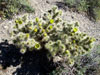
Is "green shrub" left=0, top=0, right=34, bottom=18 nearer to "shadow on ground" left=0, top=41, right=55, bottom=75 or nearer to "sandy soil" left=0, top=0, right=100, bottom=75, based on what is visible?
"sandy soil" left=0, top=0, right=100, bottom=75

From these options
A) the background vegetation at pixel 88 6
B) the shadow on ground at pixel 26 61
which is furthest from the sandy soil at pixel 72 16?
the shadow on ground at pixel 26 61

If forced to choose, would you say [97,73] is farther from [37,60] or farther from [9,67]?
[9,67]

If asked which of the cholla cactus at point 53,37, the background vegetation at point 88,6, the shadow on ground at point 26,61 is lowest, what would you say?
the shadow on ground at point 26,61

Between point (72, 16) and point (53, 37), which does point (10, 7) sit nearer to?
point (53, 37)

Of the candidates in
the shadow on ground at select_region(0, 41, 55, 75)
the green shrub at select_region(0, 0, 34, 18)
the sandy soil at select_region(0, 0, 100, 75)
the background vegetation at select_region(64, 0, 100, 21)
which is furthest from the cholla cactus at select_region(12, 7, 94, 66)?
the background vegetation at select_region(64, 0, 100, 21)

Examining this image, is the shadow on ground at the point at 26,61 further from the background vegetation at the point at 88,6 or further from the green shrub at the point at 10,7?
the background vegetation at the point at 88,6

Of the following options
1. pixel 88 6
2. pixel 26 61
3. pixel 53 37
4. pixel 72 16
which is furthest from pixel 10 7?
pixel 88 6

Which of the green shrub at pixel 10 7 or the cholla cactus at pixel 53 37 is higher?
the green shrub at pixel 10 7

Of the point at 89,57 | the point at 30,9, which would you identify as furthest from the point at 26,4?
the point at 89,57
